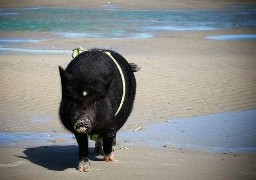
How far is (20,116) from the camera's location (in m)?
10.7

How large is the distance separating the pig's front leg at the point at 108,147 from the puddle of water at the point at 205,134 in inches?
48.1

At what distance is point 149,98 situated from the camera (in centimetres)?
1233

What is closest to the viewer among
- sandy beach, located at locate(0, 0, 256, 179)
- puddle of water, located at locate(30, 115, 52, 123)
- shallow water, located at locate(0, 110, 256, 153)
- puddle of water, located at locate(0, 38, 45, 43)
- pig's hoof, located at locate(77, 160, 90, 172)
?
pig's hoof, located at locate(77, 160, 90, 172)

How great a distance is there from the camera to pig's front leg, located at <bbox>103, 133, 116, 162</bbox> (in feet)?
24.3

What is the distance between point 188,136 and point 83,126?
3137 millimetres

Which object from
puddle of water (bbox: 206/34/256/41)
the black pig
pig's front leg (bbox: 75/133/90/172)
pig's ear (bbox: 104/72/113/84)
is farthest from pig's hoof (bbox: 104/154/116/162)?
puddle of water (bbox: 206/34/256/41)

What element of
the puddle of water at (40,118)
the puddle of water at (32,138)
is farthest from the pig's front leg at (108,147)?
the puddle of water at (40,118)

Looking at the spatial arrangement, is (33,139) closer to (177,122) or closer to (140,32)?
(177,122)

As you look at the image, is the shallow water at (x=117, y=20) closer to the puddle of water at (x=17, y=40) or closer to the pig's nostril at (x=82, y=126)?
the puddle of water at (x=17, y=40)

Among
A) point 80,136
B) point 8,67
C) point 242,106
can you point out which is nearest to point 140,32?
point 8,67

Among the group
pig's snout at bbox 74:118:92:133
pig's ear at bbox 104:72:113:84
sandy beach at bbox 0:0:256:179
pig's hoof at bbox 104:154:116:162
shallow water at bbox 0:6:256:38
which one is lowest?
shallow water at bbox 0:6:256:38

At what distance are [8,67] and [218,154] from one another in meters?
8.57

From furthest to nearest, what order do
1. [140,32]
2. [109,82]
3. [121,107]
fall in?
[140,32] → [121,107] → [109,82]

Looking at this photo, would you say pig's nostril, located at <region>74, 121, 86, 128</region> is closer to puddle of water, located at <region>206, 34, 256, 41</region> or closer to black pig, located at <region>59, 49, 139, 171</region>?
black pig, located at <region>59, 49, 139, 171</region>
